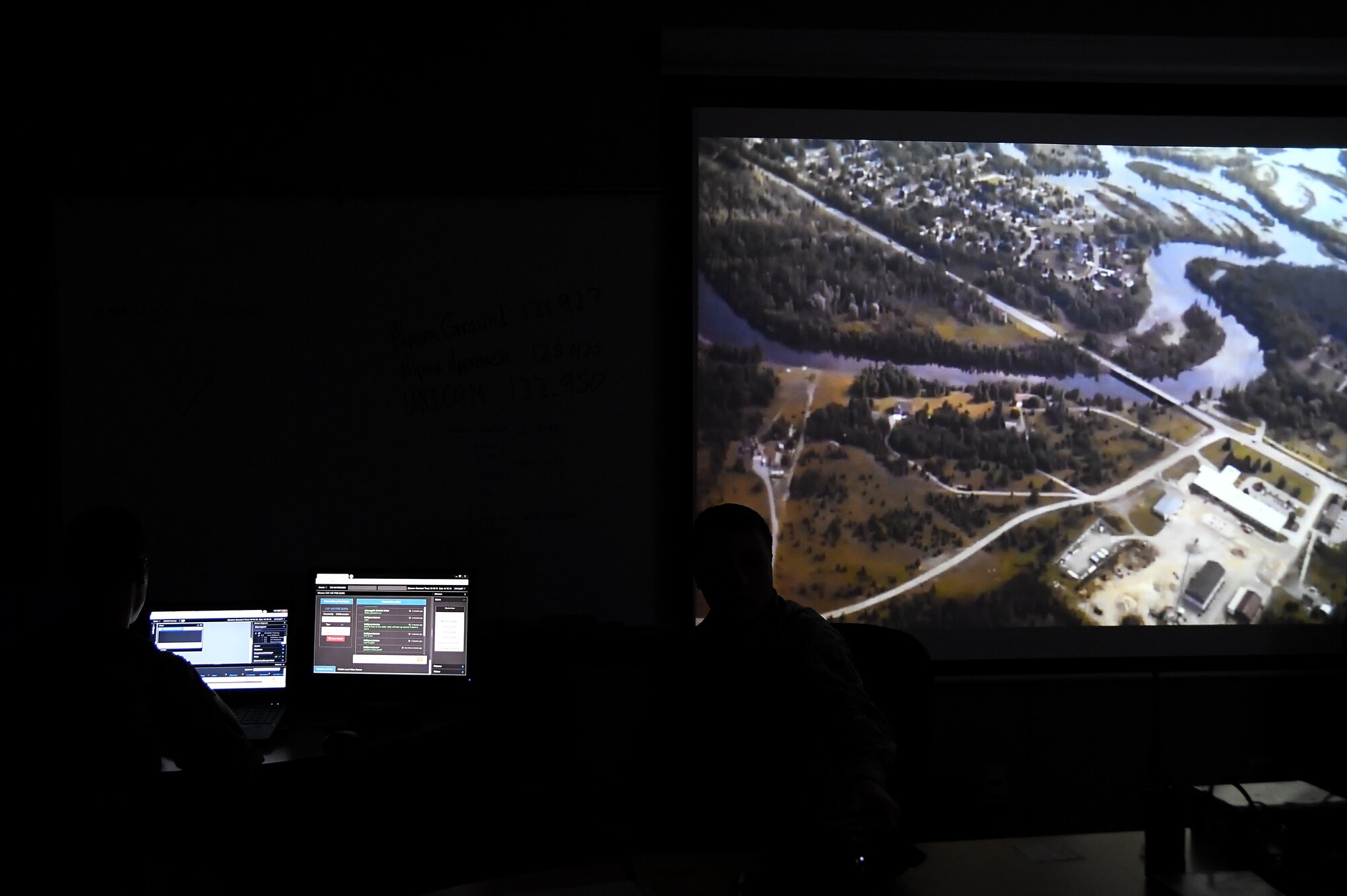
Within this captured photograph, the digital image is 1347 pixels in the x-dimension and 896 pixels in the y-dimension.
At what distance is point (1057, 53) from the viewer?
3252 millimetres

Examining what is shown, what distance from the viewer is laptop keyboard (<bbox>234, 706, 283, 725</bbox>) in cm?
261

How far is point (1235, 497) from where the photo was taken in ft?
10.8

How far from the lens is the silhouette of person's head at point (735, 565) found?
191 centimetres

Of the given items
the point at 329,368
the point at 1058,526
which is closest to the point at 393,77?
the point at 329,368

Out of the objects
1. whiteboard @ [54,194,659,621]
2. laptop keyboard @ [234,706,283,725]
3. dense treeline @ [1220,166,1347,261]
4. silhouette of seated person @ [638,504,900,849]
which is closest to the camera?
silhouette of seated person @ [638,504,900,849]

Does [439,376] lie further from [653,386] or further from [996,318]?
[996,318]

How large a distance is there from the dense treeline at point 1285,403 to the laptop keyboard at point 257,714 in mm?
3101

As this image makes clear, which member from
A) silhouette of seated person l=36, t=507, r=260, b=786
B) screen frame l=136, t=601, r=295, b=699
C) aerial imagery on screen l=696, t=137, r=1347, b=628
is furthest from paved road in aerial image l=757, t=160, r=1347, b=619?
silhouette of seated person l=36, t=507, r=260, b=786

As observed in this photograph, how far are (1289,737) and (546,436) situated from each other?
2.66 meters

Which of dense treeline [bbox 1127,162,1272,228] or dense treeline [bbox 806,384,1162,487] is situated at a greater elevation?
dense treeline [bbox 1127,162,1272,228]

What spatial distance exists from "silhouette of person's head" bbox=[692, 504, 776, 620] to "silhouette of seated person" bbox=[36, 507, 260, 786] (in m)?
0.99

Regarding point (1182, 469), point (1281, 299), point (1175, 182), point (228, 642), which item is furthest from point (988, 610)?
point (228, 642)

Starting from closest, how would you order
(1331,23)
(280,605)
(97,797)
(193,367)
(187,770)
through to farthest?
(97,797)
(187,770)
(280,605)
(193,367)
(1331,23)

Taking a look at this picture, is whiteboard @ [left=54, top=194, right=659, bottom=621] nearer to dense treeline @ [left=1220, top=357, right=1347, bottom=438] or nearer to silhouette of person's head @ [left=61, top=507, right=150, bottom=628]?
silhouette of person's head @ [left=61, top=507, right=150, bottom=628]
